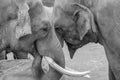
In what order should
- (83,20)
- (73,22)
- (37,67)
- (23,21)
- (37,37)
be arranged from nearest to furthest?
1. (23,21)
2. (37,37)
3. (37,67)
4. (83,20)
5. (73,22)

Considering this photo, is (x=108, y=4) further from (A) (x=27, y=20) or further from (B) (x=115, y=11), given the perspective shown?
(A) (x=27, y=20)

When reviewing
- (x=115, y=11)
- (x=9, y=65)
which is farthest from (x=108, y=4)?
(x=9, y=65)

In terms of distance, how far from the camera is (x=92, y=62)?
503 centimetres

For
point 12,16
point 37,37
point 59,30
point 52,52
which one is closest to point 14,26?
point 12,16

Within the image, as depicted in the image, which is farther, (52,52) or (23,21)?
(52,52)

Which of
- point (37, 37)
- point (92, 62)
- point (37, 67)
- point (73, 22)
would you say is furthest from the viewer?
point (92, 62)

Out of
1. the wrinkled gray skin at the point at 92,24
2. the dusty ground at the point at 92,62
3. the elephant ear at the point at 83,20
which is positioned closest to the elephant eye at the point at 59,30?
the wrinkled gray skin at the point at 92,24

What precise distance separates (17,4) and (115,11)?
0.74 meters

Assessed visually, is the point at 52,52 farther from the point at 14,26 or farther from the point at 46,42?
the point at 14,26

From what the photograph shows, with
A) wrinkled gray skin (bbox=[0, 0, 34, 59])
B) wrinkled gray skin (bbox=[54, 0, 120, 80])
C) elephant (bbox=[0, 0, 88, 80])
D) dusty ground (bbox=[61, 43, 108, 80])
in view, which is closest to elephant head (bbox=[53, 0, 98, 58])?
wrinkled gray skin (bbox=[54, 0, 120, 80])

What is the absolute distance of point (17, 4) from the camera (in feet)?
8.65

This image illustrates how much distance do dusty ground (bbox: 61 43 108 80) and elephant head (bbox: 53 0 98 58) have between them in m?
0.77

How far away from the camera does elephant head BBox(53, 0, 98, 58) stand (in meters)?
3.05

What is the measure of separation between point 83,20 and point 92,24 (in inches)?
5.2
